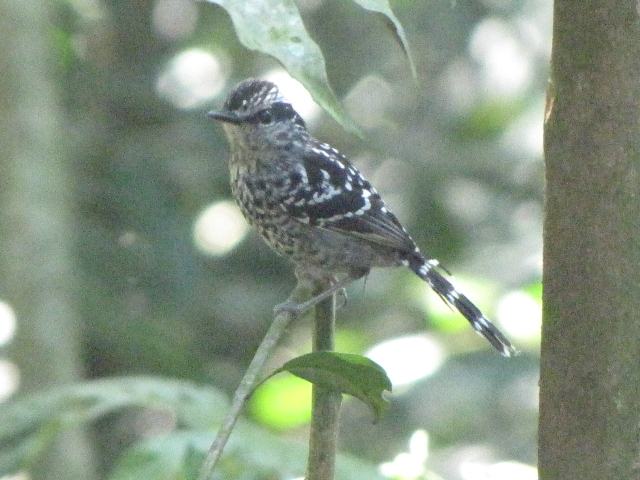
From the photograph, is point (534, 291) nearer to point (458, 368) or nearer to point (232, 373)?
point (458, 368)

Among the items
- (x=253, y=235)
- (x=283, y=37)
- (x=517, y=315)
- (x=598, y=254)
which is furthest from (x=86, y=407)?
(x=253, y=235)

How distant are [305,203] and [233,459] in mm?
1320

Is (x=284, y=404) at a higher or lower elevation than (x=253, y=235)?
lower

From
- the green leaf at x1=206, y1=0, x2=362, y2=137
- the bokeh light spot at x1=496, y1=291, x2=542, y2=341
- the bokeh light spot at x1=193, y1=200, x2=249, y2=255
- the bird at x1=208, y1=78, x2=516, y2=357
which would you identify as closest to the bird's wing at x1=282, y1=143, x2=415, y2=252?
the bird at x1=208, y1=78, x2=516, y2=357

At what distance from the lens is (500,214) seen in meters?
6.34

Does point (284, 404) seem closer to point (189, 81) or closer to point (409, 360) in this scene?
point (409, 360)

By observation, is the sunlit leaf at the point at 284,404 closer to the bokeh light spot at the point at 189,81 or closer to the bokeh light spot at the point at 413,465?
the bokeh light spot at the point at 189,81

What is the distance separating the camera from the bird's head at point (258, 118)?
407cm

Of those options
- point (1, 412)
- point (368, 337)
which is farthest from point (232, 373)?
point (1, 412)

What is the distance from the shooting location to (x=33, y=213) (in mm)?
4840

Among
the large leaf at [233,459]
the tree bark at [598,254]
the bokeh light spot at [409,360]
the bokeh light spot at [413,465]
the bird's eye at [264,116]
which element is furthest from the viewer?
the bokeh light spot at [409,360]

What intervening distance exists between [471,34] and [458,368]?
1955 millimetres

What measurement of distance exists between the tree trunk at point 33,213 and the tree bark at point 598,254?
3.38 m

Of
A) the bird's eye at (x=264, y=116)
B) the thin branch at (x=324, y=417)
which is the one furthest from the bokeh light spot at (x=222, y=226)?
the thin branch at (x=324, y=417)
